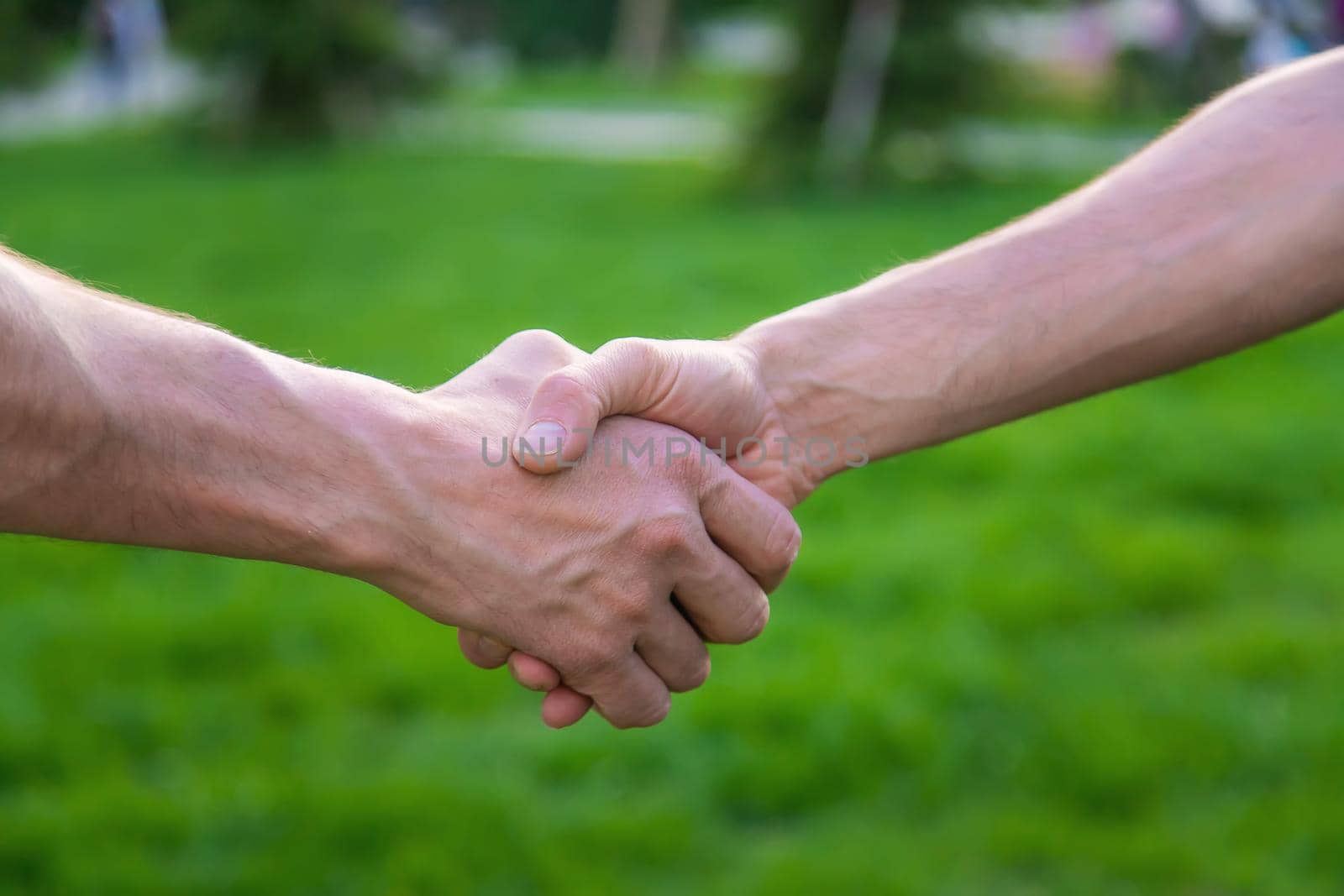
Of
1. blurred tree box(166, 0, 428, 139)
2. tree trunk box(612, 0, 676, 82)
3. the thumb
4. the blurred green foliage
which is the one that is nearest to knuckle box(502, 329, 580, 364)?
the thumb

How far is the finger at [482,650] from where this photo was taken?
1960mm

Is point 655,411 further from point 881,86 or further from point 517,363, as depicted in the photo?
point 881,86

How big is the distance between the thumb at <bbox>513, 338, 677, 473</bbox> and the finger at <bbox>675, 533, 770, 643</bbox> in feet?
0.83

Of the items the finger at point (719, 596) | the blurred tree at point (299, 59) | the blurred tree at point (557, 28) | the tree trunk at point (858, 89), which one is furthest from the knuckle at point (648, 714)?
the blurred tree at point (557, 28)

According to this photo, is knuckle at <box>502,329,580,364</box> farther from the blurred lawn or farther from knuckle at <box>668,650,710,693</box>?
the blurred lawn

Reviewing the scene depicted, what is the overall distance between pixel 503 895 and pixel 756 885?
0.47 meters

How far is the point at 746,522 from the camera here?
193cm

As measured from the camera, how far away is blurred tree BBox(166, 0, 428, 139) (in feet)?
39.8

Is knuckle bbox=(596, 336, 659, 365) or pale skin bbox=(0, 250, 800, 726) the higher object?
knuckle bbox=(596, 336, 659, 365)

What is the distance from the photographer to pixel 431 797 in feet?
8.26

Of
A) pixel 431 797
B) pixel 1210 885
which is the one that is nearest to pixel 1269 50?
pixel 1210 885

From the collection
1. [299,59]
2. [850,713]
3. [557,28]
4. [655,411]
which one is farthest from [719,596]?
[557,28]

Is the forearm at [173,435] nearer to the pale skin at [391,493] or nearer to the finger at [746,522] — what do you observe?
the pale skin at [391,493]

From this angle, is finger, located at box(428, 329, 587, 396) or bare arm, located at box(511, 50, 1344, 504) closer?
bare arm, located at box(511, 50, 1344, 504)
